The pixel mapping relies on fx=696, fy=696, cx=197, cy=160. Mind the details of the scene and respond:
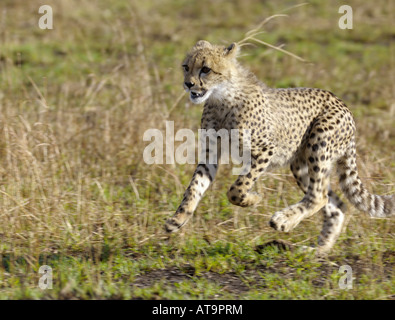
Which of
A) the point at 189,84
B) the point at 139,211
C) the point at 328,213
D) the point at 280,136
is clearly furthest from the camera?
the point at 139,211

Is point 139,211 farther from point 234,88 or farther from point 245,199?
point 234,88

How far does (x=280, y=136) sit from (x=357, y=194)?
64 cm

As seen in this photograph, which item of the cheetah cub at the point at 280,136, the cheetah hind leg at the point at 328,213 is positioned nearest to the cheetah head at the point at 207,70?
the cheetah cub at the point at 280,136

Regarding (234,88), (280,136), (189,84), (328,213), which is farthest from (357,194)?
(189,84)

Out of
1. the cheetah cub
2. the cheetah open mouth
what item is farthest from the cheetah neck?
the cheetah open mouth

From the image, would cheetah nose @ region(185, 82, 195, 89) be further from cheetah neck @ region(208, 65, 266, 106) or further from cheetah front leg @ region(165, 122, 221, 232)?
cheetah front leg @ region(165, 122, 221, 232)

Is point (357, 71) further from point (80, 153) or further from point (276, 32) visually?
point (80, 153)

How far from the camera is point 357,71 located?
852 centimetres

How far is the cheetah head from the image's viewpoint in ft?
13.3

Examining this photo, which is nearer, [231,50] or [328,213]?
→ [231,50]

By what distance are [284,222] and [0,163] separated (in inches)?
76.0

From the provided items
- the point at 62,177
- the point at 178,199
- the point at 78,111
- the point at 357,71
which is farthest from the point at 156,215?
the point at 357,71

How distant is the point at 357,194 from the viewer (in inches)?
177

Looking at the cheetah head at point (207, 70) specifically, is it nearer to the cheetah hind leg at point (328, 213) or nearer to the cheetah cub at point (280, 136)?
the cheetah cub at point (280, 136)
